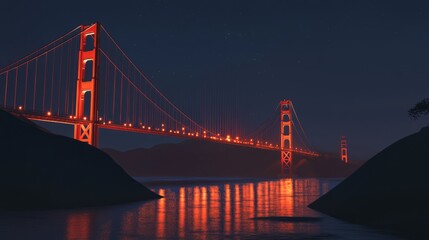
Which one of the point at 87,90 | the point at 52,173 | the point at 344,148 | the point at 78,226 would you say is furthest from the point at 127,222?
the point at 344,148

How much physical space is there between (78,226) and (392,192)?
9.21 meters

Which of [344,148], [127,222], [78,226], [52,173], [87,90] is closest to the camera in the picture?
[78,226]

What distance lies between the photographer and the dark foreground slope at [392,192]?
12992 millimetres

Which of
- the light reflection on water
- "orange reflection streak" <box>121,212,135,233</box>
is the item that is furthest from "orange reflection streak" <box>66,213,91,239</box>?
"orange reflection streak" <box>121,212,135,233</box>

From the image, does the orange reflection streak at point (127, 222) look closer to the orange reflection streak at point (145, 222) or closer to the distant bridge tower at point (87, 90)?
the orange reflection streak at point (145, 222)

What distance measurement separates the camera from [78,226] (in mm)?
12445

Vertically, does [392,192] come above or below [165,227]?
above

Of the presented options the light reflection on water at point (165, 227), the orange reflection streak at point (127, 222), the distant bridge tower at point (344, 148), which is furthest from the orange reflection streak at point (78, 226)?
the distant bridge tower at point (344, 148)

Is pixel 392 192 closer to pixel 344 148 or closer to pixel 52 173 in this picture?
pixel 52 173

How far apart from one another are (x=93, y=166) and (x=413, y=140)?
14.6 meters

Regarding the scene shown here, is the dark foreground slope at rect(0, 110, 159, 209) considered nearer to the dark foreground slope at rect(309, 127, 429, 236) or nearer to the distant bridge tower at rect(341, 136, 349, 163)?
the dark foreground slope at rect(309, 127, 429, 236)

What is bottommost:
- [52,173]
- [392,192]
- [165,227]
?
[165,227]

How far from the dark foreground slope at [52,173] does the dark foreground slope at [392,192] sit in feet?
34.2

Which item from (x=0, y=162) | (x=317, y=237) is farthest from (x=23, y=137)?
(x=317, y=237)
